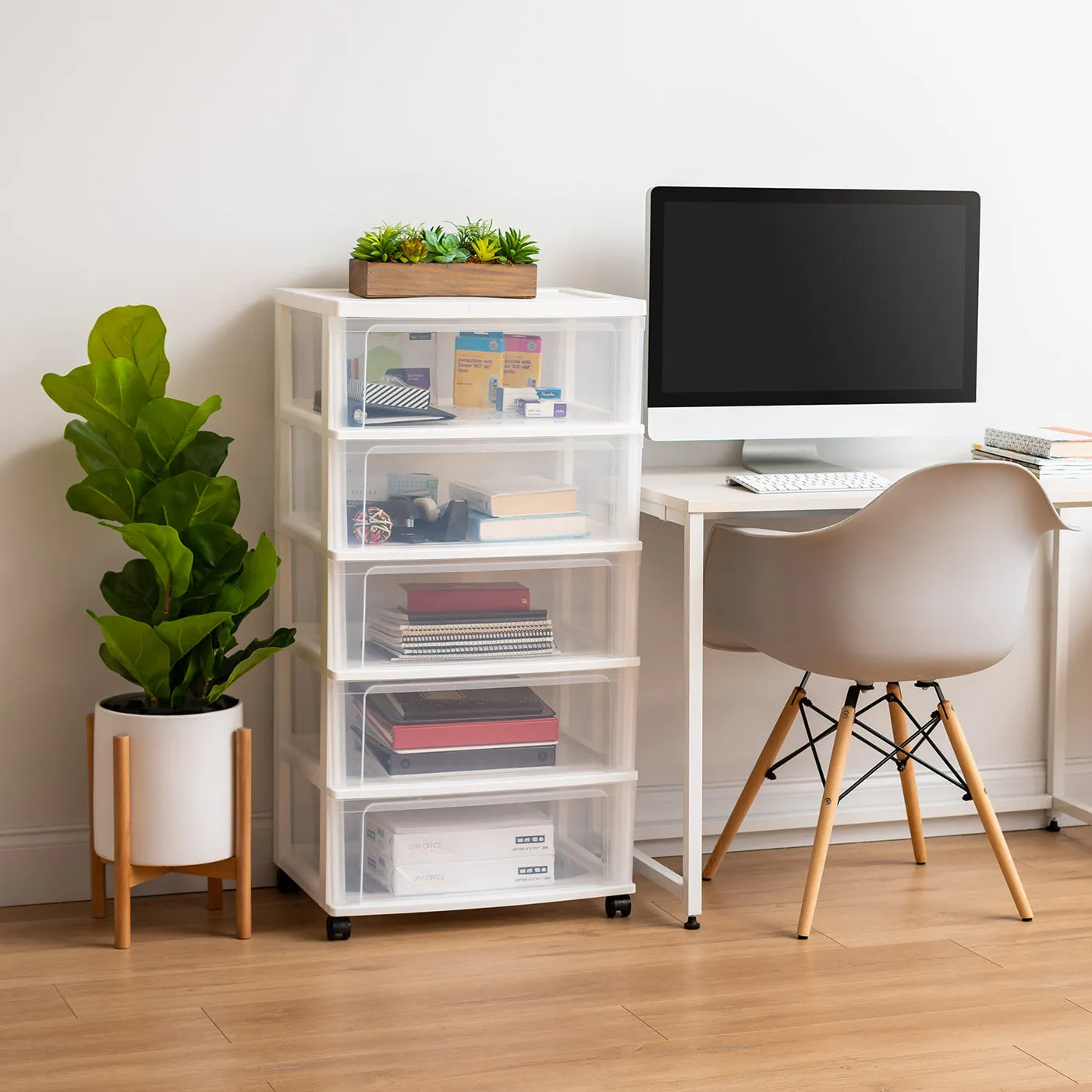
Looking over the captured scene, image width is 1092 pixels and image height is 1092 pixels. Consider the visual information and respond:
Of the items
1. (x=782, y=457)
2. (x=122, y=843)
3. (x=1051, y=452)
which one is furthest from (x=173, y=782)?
(x=1051, y=452)

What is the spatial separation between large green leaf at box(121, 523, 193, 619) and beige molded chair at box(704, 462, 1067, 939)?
1.00 metres

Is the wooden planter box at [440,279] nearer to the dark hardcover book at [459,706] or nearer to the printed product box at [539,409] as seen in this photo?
the printed product box at [539,409]

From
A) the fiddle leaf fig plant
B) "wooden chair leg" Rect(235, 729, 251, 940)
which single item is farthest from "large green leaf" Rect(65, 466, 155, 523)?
"wooden chair leg" Rect(235, 729, 251, 940)

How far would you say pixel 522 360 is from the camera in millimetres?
2900

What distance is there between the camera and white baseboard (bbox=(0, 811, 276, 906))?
306 centimetres

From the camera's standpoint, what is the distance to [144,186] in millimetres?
3014

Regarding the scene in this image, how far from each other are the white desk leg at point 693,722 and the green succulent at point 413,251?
66 centimetres

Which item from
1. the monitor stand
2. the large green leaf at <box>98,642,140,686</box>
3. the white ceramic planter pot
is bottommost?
the white ceramic planter pot

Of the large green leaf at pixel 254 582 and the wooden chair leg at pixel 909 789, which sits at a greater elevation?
the large green leaf at pixel 254 582

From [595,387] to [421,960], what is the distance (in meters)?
1.05

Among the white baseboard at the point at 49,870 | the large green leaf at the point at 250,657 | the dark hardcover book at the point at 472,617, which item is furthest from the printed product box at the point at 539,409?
the white baseboard at the point at 49,870

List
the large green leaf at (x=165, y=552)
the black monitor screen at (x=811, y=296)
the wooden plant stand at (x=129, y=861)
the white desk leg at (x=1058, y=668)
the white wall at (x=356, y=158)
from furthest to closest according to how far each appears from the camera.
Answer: the white desk leg at (x=1058, y=668), the black monitor screen at (x=811, y=296), the white wall at (x=356, y=158), the wooden plant stand at (x=129, y=861), the large green leaf at (x=165, y=552)

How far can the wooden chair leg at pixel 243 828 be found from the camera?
285 cm

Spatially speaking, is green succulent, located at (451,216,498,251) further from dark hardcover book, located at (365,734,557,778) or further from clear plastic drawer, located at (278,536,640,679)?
dark hardcover book, located at (365,734,557,778)
